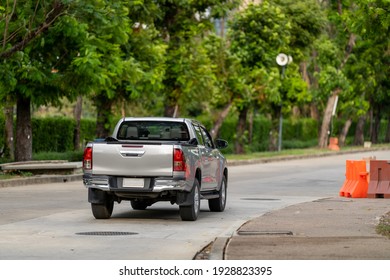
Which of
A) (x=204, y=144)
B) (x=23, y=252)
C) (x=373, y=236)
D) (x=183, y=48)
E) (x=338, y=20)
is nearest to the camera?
(x=23, y=252)

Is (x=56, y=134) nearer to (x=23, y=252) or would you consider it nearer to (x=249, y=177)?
(x=249, y=177)

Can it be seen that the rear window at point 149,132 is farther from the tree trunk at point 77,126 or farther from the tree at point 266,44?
the tree at point 266,44

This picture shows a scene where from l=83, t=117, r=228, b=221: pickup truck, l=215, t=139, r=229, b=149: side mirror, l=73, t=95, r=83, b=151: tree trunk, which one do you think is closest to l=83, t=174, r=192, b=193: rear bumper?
l=83, t=117, r=228, b=221: pickup truck

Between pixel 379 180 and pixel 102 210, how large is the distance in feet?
29.6

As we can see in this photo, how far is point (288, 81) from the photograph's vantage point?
2299 inches

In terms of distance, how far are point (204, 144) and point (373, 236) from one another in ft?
21.0

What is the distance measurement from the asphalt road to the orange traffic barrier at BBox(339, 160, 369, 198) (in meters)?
0.86

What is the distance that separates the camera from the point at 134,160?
777 inches

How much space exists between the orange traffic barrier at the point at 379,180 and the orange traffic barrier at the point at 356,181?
0.56ft

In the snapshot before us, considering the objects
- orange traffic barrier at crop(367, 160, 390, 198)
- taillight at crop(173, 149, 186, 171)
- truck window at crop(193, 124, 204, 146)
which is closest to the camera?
taillight at crop(173, 149, 186, 171)

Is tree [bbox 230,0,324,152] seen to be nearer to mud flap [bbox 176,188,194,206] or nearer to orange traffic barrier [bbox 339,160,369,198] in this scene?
orange traffic barrier [bbox 339,160,369,198]

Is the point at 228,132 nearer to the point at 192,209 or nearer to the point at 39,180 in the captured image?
the point at 39,180

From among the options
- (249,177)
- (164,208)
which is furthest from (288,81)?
(164,208)

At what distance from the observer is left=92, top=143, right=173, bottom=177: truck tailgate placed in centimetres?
1969
